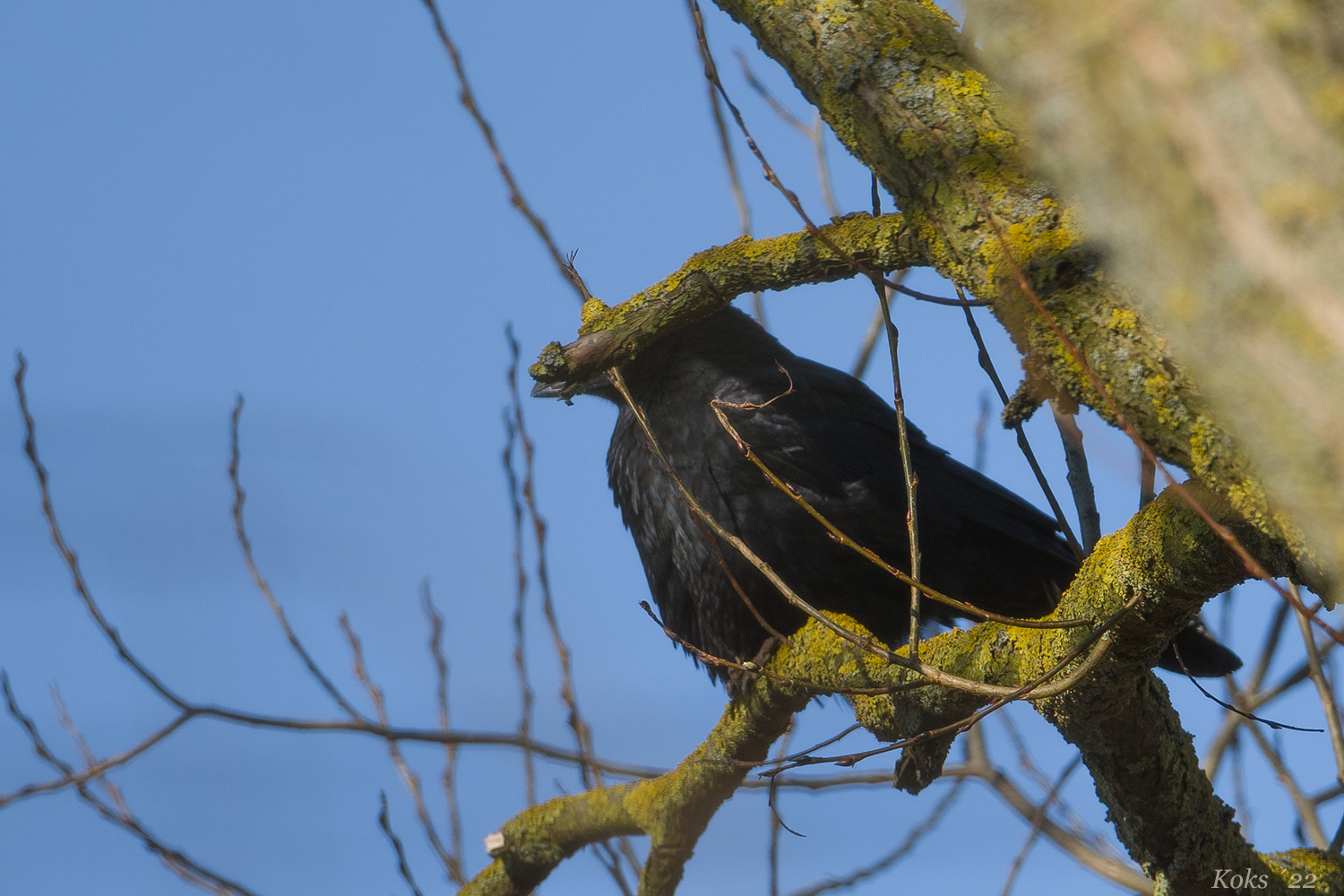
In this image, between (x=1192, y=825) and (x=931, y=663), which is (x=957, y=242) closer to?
(x=931, y=663)

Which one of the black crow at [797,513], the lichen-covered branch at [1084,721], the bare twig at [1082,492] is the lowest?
the lichen-covered branch at [1084,721]

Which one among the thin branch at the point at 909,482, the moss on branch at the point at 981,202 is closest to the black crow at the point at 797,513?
the thin branch at the point at 909,482

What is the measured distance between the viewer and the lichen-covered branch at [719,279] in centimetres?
192

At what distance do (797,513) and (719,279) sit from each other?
1.38 m

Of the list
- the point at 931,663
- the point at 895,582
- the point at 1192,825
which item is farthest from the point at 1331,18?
the point at 895,582

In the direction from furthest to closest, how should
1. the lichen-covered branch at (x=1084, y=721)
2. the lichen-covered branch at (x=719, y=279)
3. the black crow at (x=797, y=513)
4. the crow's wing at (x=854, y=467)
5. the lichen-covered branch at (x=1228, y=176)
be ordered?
the crow's wing at (x=854, y=467)
the black crow at (x=797, y=513)
the lichen-covered branch at (x=719, y=279)
the lichen-covered branch at (x=1084, y=721)
the lichen-covered branch at (x=1228, y=176)

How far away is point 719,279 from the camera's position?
85.4 inches

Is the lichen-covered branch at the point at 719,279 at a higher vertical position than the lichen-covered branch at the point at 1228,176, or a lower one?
higher

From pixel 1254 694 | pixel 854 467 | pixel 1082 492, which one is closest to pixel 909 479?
pixel 1082 492

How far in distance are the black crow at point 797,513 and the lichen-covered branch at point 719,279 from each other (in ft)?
3.32

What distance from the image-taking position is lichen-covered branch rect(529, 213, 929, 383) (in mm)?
1918

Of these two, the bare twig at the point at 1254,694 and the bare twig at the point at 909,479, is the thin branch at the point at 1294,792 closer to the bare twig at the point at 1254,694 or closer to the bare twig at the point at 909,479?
the bare twig at the point at 1254,694

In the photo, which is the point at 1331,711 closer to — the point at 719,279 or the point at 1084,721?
the point at 1084,721

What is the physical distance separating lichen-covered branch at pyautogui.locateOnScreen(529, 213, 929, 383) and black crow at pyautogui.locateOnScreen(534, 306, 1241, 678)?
39.8 inches
